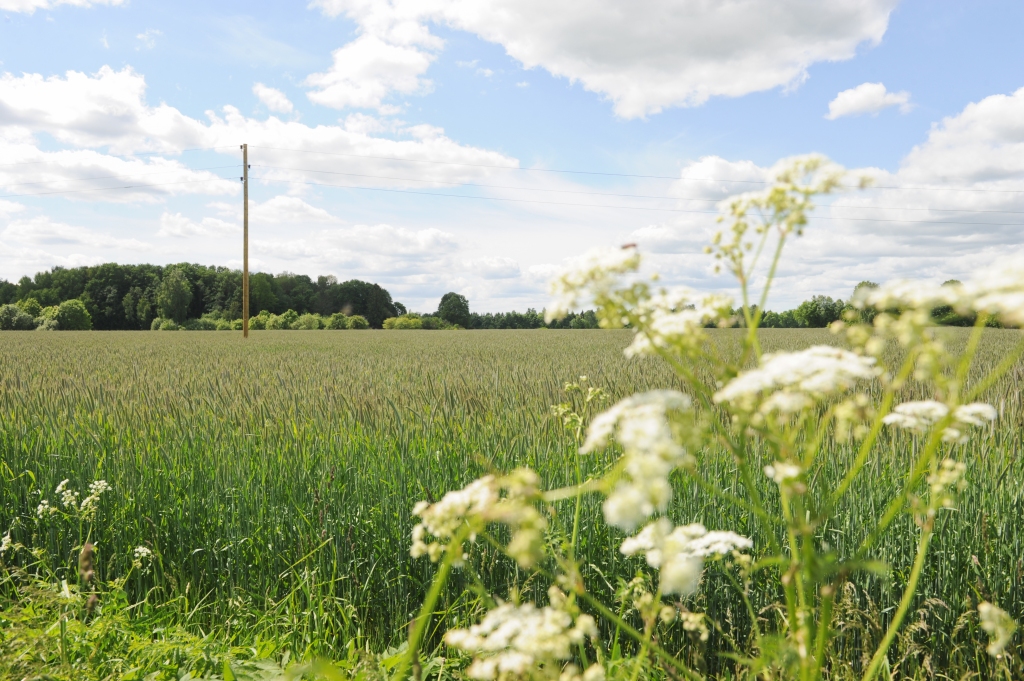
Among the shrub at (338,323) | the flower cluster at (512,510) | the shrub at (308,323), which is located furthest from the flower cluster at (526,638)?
the shrub at (338,323)

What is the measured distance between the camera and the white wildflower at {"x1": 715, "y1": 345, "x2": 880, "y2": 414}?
1077 mm

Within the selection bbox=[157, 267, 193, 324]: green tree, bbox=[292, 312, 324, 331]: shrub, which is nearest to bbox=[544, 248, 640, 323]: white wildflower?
bbox=[292, 312, 324, 331]: shrub

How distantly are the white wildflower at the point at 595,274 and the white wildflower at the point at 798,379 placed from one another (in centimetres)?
32

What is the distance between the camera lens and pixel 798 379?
3.74ft

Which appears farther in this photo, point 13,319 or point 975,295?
point 13,319

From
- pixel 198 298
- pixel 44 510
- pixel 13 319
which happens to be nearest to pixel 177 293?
pixel 198 298

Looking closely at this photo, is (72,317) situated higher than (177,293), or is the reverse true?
(177,293)

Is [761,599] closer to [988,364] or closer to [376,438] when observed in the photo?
[376,438]

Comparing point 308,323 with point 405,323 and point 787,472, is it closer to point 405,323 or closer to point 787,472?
point 405,323

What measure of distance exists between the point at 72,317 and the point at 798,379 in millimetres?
88591

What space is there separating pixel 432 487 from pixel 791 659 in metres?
2.45

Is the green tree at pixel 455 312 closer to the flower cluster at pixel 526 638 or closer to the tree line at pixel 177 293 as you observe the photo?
the tree line at pixel 177 293

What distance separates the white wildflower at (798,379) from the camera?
1077 millimetres

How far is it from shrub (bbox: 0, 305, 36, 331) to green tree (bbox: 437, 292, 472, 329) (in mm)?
47063
